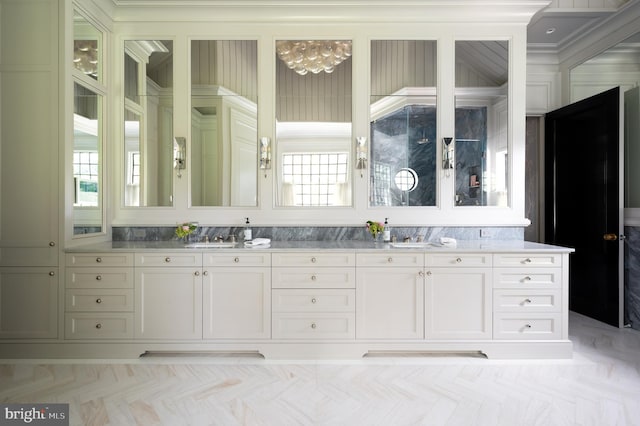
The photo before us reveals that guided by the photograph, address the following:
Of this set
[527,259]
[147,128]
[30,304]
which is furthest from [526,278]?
[30,304]

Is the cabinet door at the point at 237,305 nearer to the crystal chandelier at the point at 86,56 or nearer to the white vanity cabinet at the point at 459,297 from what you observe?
the white vanity cabinet at the point at 459,297

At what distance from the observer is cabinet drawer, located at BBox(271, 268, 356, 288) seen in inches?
111

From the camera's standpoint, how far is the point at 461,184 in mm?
3408

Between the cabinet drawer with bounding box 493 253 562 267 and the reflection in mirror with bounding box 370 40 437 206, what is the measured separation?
1009 mm

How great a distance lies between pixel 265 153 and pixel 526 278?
2726mm

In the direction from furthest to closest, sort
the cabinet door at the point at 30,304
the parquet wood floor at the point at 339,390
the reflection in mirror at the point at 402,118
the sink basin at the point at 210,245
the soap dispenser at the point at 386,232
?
the reflection in mirror at the point at 402,118 → the soap dispenser at the point at 386,232 → the sink basin at the point at 210,245 → the cabinet door at the point at 30,304 → the parquet wood floor at the point at 339,390

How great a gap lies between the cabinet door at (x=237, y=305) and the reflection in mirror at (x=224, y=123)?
2.88 ft

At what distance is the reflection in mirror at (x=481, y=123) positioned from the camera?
11.1 ft

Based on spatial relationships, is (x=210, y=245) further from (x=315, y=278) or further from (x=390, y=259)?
(x=390, y=259)

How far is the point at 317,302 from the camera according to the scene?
2.83m

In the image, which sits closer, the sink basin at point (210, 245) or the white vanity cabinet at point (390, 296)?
the white vanity cabinet at point (390, 296)

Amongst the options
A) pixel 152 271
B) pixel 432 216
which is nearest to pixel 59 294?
pixel 152 271

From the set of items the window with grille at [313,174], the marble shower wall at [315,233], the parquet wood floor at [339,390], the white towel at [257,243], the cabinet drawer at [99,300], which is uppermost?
the window with grille at [313,174]

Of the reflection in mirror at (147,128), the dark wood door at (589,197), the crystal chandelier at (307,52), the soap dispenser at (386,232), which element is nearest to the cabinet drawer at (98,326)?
the reflection in mirror at (147,128)
